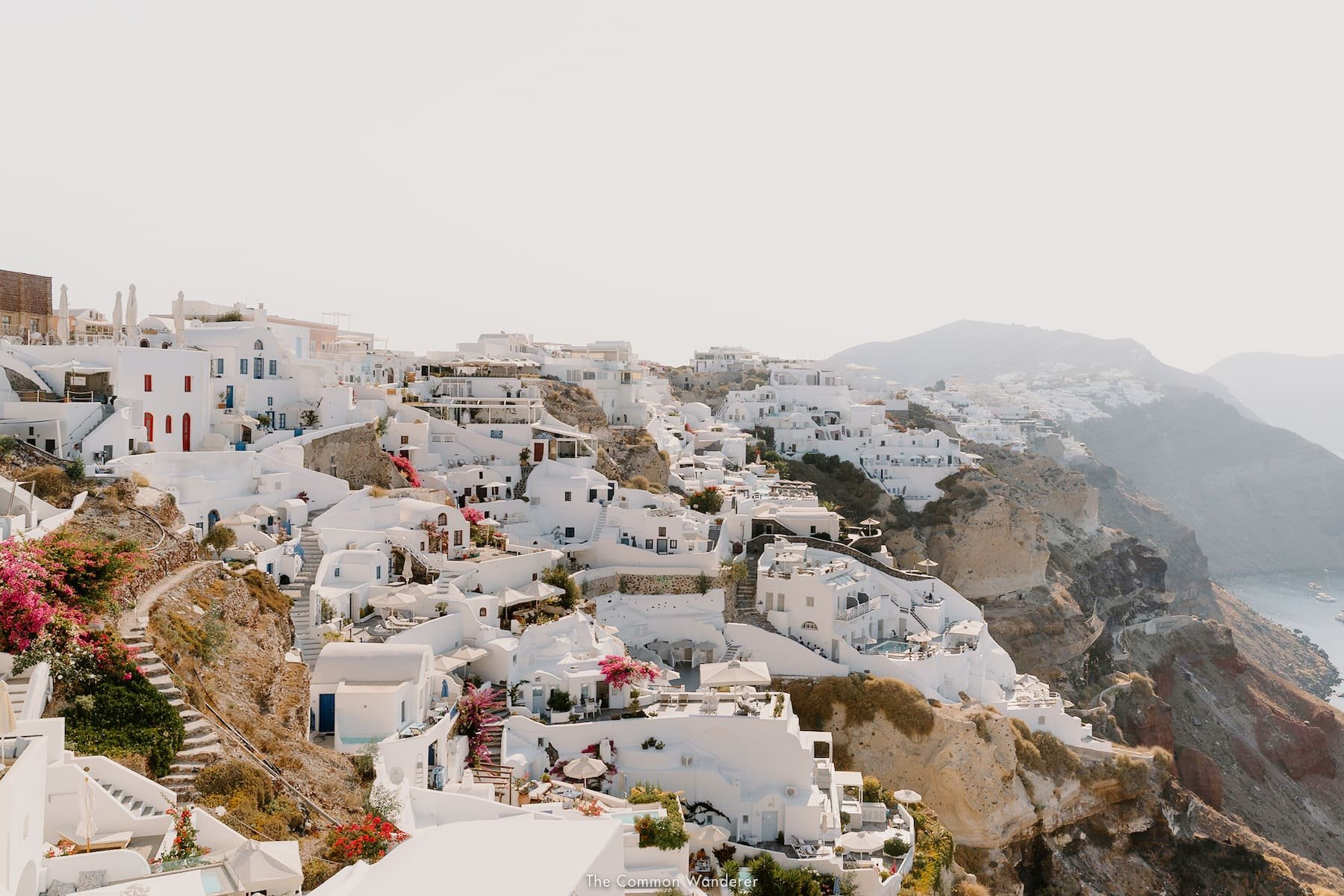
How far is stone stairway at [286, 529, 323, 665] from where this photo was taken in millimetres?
Answer: 23766

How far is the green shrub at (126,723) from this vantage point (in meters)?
15.5

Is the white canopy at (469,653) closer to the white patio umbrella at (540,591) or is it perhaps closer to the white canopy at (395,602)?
the white canopy at (395,602)

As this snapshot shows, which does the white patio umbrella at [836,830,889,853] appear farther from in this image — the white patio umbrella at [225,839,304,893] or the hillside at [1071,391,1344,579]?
the hillside at [1071,391,1344,579]

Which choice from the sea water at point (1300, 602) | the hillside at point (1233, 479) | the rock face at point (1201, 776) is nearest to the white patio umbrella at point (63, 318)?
the rock face at point (1201, 776)

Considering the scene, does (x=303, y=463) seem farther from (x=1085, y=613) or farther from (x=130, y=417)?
(x=1085, y=613)

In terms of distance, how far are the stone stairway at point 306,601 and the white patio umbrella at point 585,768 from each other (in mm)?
6426

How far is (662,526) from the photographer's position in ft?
116

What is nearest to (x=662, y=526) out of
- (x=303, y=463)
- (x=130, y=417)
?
(x=303, y=463)

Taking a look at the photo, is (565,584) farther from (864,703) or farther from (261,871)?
(261,871)

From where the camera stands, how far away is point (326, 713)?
70.7ft

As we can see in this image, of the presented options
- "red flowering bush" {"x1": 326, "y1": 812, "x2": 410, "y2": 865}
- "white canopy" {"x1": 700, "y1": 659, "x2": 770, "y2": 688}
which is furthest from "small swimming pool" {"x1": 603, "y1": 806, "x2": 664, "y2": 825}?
"white canopy" {"x1": 700, "y1": 659, "x2": 770, "y2": 688}

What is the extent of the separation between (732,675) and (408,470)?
51.6 feet

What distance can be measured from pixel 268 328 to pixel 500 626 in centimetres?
1671

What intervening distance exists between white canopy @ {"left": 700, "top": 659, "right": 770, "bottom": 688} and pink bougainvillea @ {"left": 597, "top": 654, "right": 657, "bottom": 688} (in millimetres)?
1674
